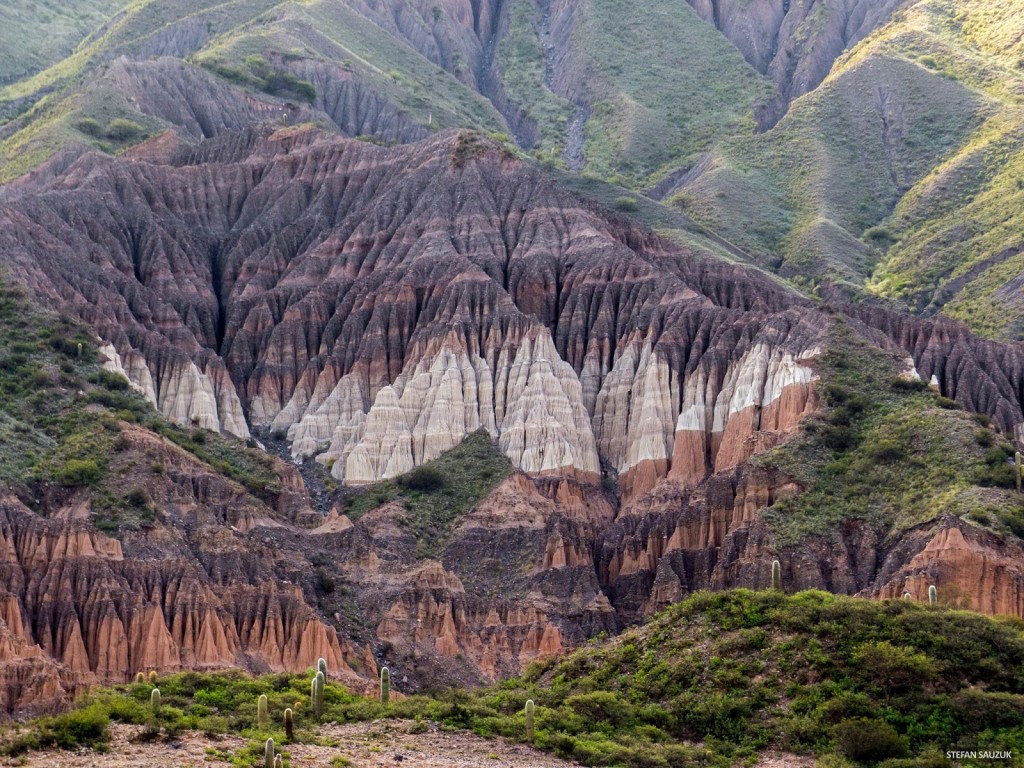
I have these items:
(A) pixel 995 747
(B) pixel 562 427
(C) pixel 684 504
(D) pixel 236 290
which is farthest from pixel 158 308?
(A) pixel 995 747

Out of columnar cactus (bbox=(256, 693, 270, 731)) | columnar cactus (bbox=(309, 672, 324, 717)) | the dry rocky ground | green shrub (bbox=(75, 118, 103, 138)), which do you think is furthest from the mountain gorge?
the dry rocky ground

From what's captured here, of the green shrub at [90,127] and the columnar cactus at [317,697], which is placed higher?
the green shrub at [90,127]

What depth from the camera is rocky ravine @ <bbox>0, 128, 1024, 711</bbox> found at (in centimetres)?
11138

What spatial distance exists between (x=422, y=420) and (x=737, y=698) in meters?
65.6

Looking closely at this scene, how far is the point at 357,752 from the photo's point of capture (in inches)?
2825

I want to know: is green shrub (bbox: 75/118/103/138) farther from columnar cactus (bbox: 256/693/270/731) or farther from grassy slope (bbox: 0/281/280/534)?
columnar cactus (bbox: 256/693/270/731)

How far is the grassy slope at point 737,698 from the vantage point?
72562 millimetres

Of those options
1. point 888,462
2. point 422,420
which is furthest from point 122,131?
point 888,462

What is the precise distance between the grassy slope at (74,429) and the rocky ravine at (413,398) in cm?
161

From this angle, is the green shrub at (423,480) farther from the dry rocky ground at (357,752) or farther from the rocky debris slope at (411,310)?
the dry rocky ground at (357,752)

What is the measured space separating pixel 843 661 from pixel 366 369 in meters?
74.2

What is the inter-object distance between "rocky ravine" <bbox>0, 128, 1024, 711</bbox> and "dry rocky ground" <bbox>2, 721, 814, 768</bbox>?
30896 mm

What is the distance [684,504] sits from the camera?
422 ft

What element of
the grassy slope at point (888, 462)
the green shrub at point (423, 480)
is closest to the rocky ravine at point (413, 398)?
the grassy slope at point (888, 462)
